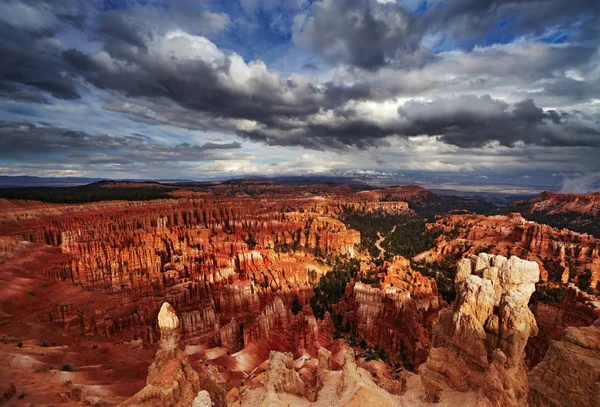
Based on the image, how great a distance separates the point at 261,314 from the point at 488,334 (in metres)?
24.6

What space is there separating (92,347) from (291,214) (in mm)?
71687

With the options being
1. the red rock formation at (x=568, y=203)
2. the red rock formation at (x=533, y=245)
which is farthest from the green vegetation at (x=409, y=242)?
the red rock formation at (x=568, y=203)

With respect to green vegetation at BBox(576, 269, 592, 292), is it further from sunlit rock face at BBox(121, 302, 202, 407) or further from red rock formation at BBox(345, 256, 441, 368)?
sunlit rock face at BBox(121, 302, 202, 407)

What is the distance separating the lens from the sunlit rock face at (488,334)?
440 inches

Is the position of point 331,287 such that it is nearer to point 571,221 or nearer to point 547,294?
point 547,294

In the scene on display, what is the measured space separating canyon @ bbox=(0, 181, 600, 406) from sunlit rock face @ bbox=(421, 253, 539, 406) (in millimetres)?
57

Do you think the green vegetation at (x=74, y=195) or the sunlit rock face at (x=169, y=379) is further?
the green vegetation at (x=74, y=195)

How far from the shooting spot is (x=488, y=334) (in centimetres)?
1266

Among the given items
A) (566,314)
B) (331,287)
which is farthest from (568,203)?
(566,314)

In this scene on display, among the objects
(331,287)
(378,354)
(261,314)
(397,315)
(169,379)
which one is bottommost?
(331,287)

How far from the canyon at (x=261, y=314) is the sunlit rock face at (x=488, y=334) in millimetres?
57

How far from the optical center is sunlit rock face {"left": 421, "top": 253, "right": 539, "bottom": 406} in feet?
A: 36.7

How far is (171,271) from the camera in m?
40.1

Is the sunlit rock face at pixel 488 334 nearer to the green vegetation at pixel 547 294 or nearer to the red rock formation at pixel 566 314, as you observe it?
the red rock formation at pixel 566 314
